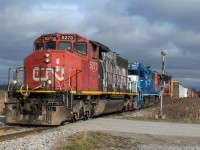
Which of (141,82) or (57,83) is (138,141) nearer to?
(57,83)

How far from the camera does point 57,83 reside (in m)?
14.7

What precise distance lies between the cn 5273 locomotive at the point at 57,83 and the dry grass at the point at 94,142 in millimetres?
2968

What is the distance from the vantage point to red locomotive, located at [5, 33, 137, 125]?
45.4ft

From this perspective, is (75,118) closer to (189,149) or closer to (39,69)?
(39,69)

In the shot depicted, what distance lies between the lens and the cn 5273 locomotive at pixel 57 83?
13.8m

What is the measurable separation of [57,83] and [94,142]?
507 cm

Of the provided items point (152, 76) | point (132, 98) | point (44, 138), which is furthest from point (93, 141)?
point (152, 76)

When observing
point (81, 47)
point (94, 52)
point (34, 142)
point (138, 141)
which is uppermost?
point (81, 47)

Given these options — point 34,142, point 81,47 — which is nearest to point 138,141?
point 34,142

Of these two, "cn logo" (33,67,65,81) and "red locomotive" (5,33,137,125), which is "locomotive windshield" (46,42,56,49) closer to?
"red locomotive" (5,33,137,125)

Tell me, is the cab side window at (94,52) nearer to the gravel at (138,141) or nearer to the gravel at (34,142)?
the gravel at (138,141)

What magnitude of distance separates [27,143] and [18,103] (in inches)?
187

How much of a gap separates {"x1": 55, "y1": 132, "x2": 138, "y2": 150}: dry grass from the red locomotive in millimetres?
2952

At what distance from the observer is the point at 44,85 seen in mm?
14516
